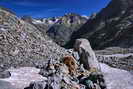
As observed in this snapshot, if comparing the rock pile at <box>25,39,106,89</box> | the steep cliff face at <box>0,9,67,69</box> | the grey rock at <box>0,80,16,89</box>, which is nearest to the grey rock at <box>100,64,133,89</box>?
the rock pile at <box>25,39,106,89</box>

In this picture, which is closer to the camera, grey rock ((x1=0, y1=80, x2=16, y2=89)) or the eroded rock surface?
grey rock ((x1=0, y1=80, x2=16, y2=89))

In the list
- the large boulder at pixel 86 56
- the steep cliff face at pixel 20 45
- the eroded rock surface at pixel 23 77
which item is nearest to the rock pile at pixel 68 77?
the large boulder at pixel 86 56

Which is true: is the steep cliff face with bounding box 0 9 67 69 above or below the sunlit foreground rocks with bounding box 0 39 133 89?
above

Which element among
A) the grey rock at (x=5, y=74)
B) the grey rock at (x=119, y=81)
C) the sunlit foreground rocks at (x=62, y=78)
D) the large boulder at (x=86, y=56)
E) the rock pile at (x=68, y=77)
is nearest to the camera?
the rock pile at (x=68, y=77)

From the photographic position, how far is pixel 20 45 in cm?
2189

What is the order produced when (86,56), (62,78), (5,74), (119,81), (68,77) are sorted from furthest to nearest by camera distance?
(86,56)
(119,81)
(68,77)
(5,74)
(62,78)

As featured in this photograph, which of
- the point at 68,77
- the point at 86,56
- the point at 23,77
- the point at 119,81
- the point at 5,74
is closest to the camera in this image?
the point at 5,74

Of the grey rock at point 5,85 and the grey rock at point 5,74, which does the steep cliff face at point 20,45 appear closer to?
the grey rock at point 5,74

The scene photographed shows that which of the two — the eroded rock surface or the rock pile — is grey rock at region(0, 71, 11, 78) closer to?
the eroded rock surface

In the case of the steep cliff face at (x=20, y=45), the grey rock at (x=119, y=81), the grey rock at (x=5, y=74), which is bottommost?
the grey rock at (x=119, y=81)

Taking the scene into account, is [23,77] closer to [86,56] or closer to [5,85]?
[5,85]

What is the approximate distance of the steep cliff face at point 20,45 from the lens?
66.8 ft

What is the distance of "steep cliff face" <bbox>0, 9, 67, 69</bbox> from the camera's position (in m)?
20.4

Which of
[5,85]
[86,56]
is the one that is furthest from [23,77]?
[86,56]
